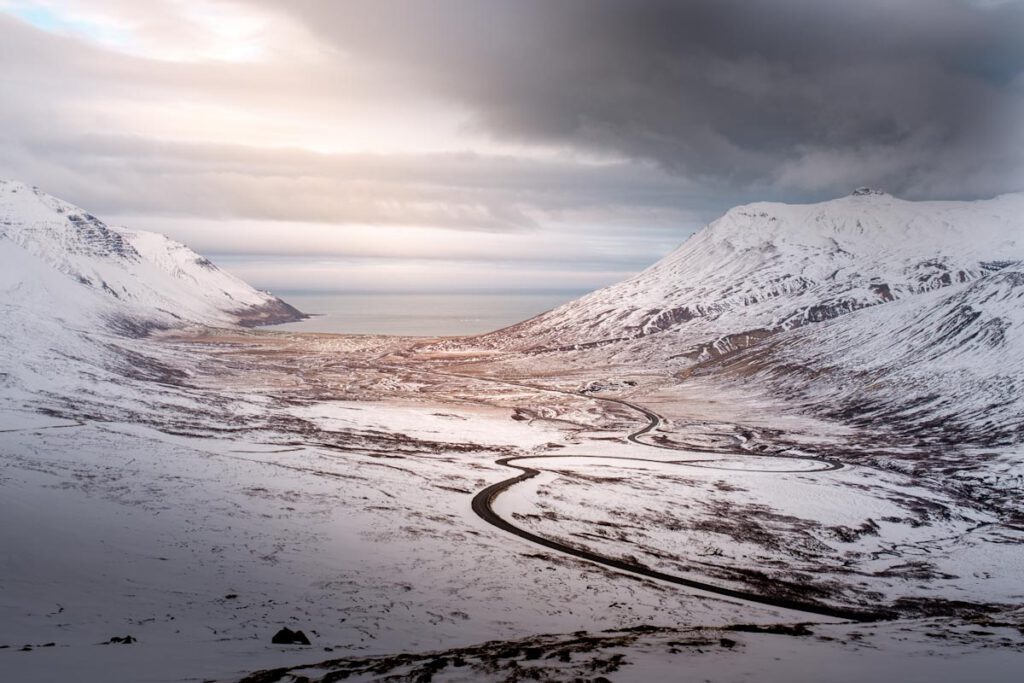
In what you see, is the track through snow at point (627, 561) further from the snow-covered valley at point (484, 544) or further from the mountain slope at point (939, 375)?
the mountain slope at point (939, 375)

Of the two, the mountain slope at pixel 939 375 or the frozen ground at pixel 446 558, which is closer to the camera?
the frozen ground at pixel 446 558

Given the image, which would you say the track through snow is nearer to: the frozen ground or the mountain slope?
the frozen ground

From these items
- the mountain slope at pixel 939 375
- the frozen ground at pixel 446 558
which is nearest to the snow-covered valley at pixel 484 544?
the frozen ground at pixel 446 558

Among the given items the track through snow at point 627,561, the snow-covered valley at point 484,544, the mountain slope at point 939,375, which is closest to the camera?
the snow-covered valley at point 484,544

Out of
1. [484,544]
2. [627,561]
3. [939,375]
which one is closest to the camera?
[627,561]

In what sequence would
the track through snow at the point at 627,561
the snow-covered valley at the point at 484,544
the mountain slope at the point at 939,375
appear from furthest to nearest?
1. the mountain slope at the point at 939,375
2. the track through snow at the point at 627,561
3. the snow-covered valley at the point at 484,544

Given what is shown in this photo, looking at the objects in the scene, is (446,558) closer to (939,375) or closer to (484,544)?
(484,544)

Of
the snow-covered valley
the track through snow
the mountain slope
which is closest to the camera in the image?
the snow-covered valley

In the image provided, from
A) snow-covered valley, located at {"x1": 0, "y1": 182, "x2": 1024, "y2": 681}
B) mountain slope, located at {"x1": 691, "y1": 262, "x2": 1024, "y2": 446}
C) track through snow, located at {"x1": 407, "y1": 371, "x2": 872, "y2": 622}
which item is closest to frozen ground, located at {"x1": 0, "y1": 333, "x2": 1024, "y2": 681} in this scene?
snow-covered valley, located at {"x1": 0, "y1": 182, "x2": 1024, "y2": 681}

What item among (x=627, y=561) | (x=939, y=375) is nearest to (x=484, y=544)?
(x=627, y=561)

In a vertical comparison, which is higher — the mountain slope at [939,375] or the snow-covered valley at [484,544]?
the mountain slope at [939,375]

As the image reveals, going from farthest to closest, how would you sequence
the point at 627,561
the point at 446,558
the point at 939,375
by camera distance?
the point at 939,375, the point at 627,561, the point at 446,558
